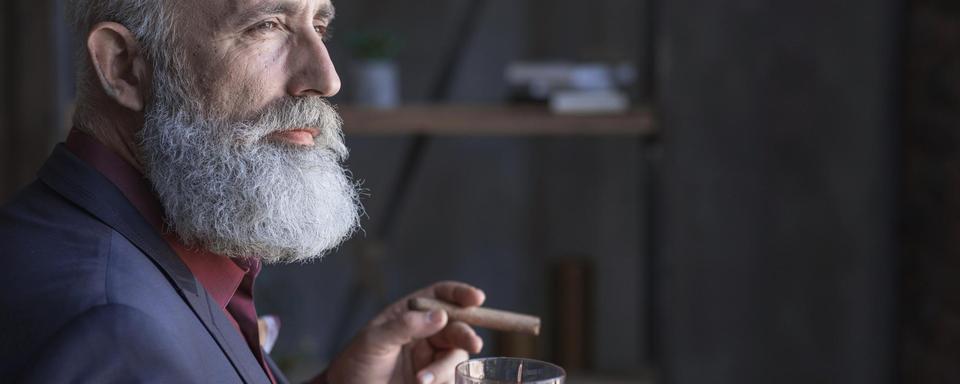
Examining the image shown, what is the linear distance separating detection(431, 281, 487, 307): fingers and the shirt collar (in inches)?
10.6

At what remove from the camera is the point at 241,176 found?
3.74 ft

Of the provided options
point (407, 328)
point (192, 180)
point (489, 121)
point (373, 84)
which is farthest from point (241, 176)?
point (373, 84)

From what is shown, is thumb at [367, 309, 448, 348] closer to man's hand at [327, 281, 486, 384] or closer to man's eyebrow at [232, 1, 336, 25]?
man's hand at [327, 281, 486, 384]

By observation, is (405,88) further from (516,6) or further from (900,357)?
(900,357)

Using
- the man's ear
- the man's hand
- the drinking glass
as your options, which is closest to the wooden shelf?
the man's hand

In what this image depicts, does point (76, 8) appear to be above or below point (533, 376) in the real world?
above

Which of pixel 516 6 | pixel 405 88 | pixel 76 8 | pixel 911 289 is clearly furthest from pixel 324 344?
pixel 76 8

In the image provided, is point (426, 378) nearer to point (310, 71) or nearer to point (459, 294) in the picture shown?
point (459, 294)

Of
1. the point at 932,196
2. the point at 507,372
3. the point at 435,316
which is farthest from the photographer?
the point at 932,196

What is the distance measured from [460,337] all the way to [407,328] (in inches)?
3.2

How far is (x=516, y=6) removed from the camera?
347 centimetres

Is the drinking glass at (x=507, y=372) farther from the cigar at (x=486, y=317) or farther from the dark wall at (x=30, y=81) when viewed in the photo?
the dark wall at (x=30, y=81)

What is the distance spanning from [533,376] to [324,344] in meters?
2.75

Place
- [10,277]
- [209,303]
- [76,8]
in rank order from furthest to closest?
[76,8] → [209,303] → [10,277]
